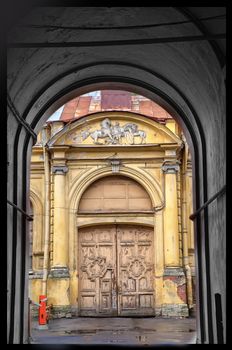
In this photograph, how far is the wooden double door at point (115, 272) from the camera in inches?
684

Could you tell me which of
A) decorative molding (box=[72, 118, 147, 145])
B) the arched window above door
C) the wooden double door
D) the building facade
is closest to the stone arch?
the building facade

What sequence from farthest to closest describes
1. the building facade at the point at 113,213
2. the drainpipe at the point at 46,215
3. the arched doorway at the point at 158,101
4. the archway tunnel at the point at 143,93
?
the building facade at the point at 113,213, the drainpipe at the point at 46,215, the arched doorway at the point at 158,101, the archway tunnel at the point at 143,93

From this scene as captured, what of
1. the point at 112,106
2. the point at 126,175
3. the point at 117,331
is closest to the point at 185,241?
the point at 126,175

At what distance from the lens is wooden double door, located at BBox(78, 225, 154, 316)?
17375 mm

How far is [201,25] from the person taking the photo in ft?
18.9

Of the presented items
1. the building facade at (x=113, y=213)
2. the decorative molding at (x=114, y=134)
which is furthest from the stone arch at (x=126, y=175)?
the decorative molding at (x=114, y=134)

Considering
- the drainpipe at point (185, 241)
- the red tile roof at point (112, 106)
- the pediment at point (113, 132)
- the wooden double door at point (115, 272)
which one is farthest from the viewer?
the red tile roof at point (112, 106)

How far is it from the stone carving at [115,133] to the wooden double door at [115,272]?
99.9 inches

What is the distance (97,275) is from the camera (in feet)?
57.5

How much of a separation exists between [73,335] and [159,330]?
2137 millimetres

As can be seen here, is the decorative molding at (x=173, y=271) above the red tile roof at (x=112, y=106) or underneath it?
underneath

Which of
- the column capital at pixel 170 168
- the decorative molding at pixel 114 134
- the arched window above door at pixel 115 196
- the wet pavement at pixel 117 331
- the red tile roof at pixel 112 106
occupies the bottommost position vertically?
the wet pavement at pixel 117 331

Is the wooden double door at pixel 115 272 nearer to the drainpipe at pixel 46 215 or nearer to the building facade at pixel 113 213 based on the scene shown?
the building facade at pixel 113 213

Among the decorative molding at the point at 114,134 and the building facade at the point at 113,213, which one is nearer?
the building facade at the point at 113,213
